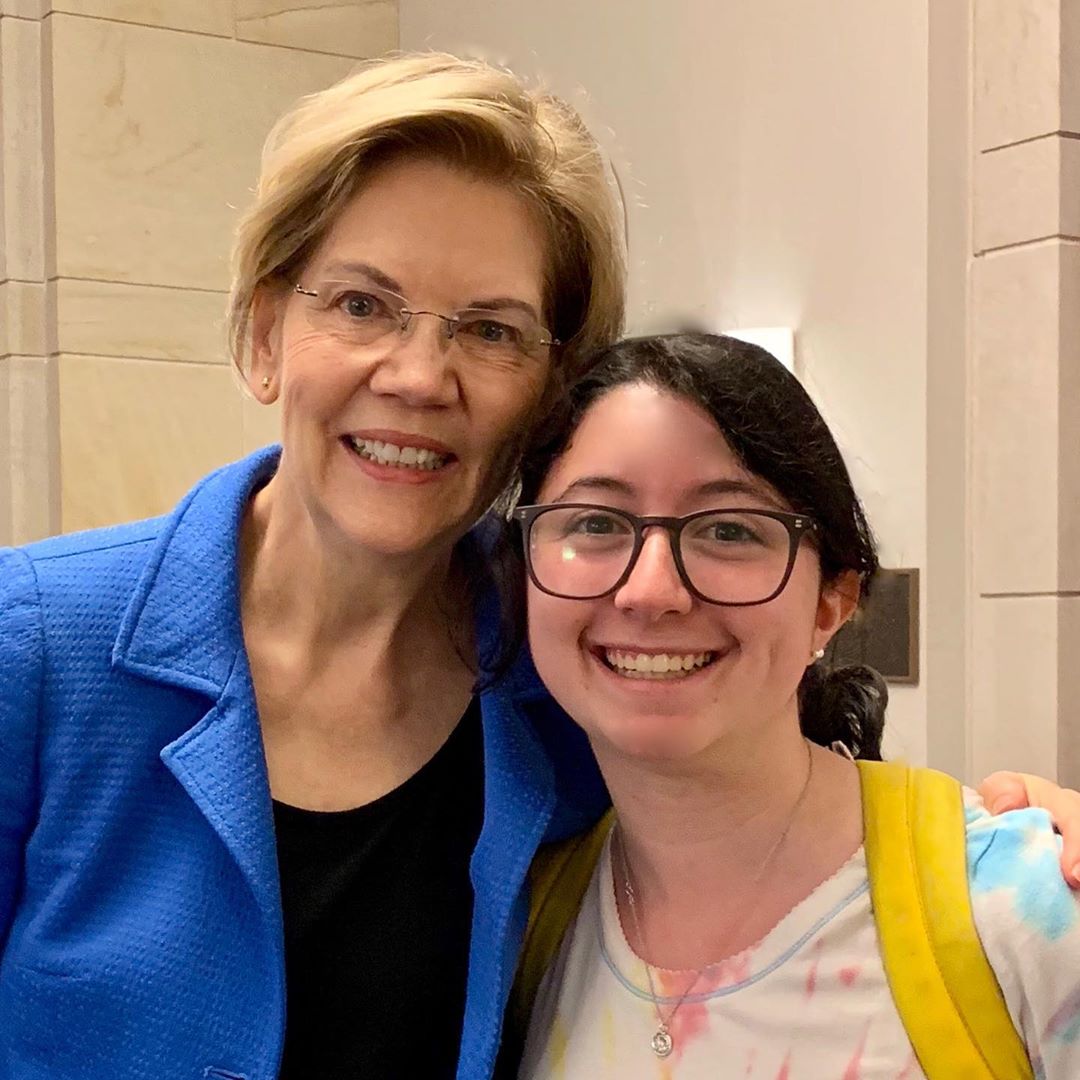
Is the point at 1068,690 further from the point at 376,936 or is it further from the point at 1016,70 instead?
the point at 376,936

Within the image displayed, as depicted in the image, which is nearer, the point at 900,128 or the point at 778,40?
the point at 900,128

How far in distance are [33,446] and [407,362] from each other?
170cm

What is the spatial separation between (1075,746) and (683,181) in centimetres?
104

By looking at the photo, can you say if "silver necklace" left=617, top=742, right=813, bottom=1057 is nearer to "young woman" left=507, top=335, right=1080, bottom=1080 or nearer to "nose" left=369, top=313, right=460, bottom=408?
"young woman" left=507, top=335, right=1080, bottom=1080

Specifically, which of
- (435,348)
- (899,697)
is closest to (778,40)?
(899,697)

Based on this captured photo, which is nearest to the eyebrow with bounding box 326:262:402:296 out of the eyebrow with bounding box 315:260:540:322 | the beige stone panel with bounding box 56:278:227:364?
the eyebrow with bounding box 315:260:540:322

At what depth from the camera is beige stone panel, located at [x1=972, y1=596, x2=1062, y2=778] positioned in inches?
73.4

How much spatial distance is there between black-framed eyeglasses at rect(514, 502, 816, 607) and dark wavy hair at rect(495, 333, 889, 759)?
34 mm

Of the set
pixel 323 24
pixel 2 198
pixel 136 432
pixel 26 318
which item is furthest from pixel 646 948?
pixel 323 24

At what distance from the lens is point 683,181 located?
7.72 ft

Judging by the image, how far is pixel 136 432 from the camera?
269 cm

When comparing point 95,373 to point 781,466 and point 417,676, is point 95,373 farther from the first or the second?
point 781,466


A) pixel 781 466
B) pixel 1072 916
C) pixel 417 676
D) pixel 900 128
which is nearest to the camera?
pixel 1072 916

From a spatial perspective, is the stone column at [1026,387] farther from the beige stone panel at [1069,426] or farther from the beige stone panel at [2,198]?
the beige stone panel at [2,198]
